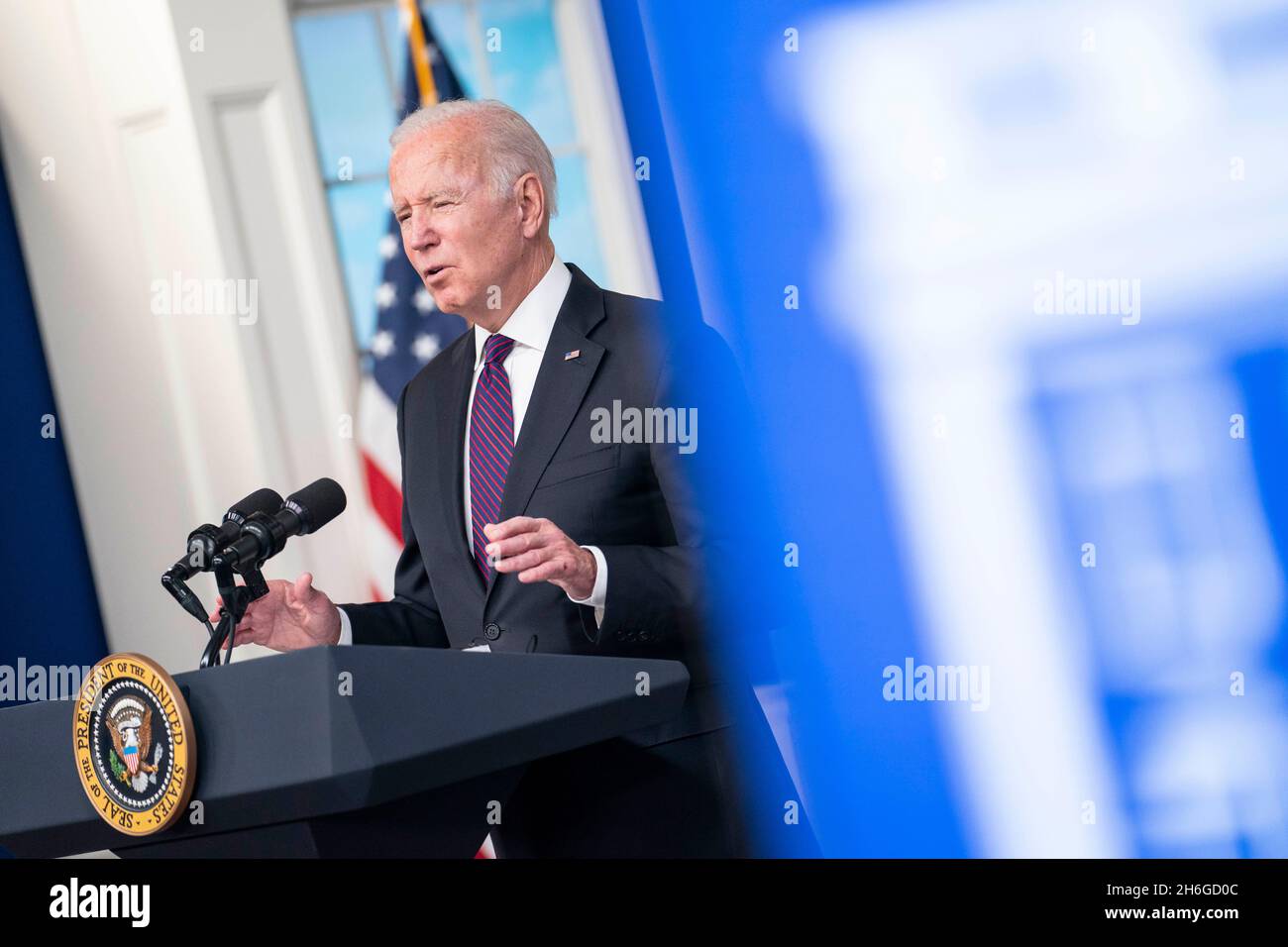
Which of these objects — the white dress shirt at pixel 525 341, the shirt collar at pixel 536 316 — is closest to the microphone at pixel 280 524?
the white dress shirt at pixel 525 341

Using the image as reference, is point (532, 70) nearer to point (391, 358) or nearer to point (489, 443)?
point (391, 358)

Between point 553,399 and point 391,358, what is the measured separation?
154cm

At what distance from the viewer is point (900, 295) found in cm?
285

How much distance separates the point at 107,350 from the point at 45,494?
35 cm

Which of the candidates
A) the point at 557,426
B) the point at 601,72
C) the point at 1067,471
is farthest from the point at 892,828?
the point at 601,72

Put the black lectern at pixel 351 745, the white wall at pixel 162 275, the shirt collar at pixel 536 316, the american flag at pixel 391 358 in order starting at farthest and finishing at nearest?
the american flag at pixel 391 358
the white wall at pixel 162 275
the shirt collar at pixel 536 316
the black lectern at pixel 351 745

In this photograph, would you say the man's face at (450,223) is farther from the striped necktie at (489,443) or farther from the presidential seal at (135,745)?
the presidential seal at (135,745)

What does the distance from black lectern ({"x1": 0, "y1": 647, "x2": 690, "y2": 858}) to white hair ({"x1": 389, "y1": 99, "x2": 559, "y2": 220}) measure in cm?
88

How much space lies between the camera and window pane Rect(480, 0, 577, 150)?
134 inches

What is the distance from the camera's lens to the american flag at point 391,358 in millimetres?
3248

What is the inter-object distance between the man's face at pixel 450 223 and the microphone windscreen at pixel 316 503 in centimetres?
49

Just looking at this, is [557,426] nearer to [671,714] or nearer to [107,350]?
[671,714]

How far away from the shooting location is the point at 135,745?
51.1 inches

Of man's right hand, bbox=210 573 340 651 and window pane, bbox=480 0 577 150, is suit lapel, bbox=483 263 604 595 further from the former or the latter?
window pane, bbox=480 0 577 150
